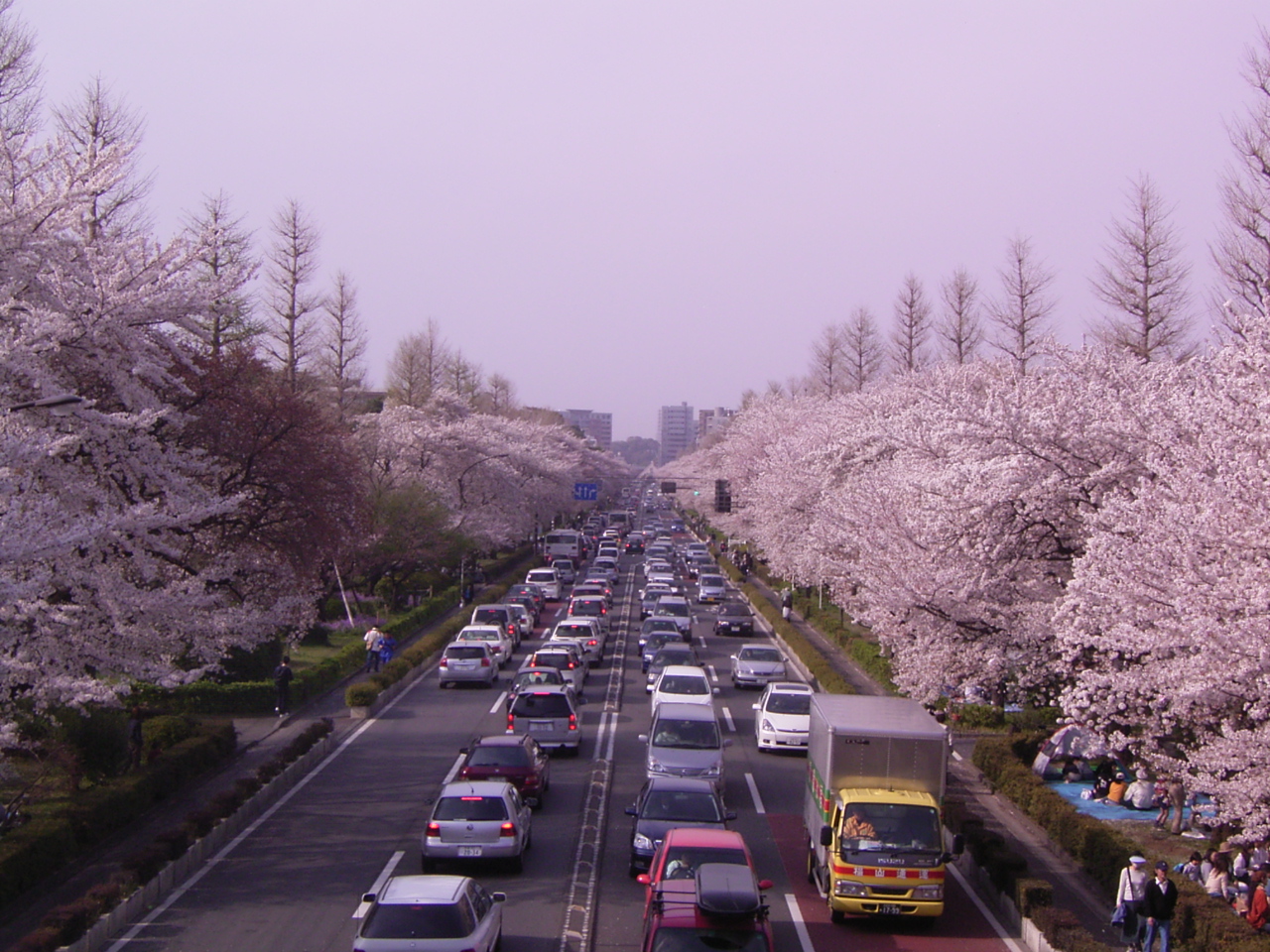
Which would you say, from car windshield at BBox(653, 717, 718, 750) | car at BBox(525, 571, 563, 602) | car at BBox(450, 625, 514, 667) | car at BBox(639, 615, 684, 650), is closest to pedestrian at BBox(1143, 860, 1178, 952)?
car windshield at BBox(653, 717, 718, 750)

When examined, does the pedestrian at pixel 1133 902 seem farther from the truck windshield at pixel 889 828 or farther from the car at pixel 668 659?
the car at pixel 668 659

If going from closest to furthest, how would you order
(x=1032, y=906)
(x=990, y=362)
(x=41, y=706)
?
1. (x=1032, y=906)
2. (x=41, y=706)
3. (x=990, y=362)

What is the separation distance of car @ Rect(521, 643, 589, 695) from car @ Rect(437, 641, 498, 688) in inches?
79.3

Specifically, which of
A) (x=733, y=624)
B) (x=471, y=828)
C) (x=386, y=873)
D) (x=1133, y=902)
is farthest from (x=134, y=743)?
(x=733, y=624)

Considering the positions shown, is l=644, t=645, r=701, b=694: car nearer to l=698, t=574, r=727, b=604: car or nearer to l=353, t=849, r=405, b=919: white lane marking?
l=353, t=849, r=405, b=919: white lane marking

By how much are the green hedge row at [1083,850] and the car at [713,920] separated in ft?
13.4

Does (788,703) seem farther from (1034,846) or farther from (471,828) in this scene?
(471,828)

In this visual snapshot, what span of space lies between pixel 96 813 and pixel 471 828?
20.4 ft

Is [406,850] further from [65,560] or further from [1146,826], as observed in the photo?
[1146,826]

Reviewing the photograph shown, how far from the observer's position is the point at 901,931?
46.9 ft

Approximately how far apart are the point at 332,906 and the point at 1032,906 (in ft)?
28.6

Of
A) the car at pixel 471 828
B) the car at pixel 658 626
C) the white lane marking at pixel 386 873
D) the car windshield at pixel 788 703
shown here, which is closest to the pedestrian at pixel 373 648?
the car at pixel 658 626

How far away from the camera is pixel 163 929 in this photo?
13.4 meters

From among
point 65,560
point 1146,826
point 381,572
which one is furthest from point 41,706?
point 381,572
